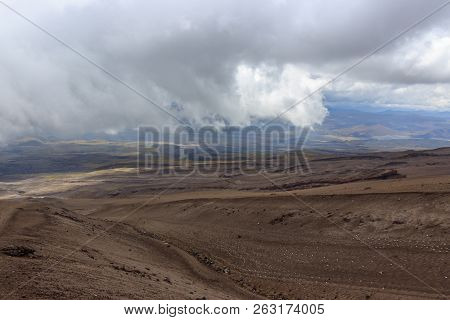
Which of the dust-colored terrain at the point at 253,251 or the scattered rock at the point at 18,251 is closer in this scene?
the dust-colored terrain at the point at 253,251

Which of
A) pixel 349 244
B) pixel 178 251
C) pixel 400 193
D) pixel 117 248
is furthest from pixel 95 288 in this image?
pixel 400 193

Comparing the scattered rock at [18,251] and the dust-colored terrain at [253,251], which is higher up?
the scattered rock at [18,251]

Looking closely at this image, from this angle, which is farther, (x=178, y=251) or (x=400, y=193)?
(x=400, y=193)

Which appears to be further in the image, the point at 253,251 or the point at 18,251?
the point at 253,251

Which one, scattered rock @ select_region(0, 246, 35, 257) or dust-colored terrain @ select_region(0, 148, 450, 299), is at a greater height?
scattered rock @ select_region(0, 246, 35, 257)

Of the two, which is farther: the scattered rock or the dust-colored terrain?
the scattered rock

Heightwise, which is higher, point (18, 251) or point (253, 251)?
point (18, 251)
